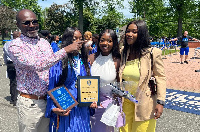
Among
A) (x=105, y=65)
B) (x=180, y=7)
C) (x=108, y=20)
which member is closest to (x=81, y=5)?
(x=108, y=20)

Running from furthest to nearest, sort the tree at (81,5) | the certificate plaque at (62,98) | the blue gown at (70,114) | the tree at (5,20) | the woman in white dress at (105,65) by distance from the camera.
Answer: the tree at (5,20) < the tree at (81,5) < the woman in white dress at (105,65) < the blue gown at (70,114) < the certificate plaque at (62,98)

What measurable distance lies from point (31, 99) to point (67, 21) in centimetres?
3456

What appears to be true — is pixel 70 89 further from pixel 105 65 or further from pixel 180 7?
pixel 180 7

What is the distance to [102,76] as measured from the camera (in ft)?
8.04

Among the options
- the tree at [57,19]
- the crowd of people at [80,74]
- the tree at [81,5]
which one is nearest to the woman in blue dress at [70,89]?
the crowd of people at [80,74]

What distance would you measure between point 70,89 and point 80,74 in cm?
19

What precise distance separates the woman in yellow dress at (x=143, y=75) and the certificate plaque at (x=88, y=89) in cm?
32

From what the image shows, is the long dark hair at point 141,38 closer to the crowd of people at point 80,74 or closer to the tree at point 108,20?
the crowd of people at point 80,74

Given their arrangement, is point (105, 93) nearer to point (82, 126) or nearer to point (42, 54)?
point (82, 126)

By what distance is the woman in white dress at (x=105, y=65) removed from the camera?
2.44 meters

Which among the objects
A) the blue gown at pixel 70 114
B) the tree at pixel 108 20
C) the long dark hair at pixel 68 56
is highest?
the tree at pixel 108 20

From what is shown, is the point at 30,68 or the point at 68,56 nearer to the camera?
the point at 30,68

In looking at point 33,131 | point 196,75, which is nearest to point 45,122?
point 33,131

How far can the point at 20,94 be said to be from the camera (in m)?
2.29
